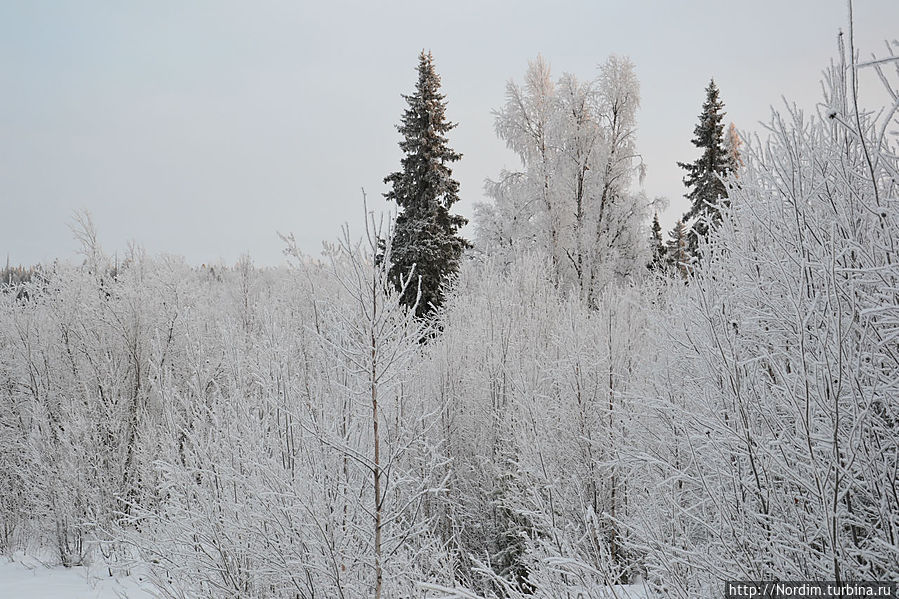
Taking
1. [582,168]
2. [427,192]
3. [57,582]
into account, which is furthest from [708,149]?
[57,582]

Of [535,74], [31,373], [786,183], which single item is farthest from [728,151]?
[31,373]

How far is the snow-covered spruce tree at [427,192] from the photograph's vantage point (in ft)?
63.4

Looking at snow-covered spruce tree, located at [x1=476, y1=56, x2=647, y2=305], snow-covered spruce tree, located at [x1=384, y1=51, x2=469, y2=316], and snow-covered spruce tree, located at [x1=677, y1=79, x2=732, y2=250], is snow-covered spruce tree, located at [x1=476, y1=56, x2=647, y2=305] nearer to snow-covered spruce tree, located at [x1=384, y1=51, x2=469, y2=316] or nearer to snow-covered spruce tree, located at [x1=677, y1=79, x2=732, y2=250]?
snow-covered spruce tree, located at [x1=384, y1=51, x2=469, y2=316]

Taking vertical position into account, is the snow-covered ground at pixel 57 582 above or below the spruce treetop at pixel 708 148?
below

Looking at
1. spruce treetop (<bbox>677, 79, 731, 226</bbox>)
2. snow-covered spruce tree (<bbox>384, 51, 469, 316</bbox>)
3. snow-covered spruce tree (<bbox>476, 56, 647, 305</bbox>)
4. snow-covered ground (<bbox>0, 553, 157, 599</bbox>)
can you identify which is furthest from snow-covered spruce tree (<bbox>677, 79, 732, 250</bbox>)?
snow-covered ground (<bbox>0, 553, 157, 599</bbox>)

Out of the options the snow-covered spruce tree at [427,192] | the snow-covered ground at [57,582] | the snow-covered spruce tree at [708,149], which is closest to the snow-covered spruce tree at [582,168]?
the snow-covered spruce tree at [427,192]

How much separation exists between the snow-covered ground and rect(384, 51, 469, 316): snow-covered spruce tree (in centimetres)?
1200

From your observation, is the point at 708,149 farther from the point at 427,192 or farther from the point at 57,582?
the point at 57,582

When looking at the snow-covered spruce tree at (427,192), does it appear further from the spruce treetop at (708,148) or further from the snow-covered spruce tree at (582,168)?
the spruce treetop at (708,148)

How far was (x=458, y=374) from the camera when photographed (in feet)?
33.6

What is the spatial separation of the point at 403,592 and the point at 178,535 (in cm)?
261

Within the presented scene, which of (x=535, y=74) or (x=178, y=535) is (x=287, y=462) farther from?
(x=535, y=74)

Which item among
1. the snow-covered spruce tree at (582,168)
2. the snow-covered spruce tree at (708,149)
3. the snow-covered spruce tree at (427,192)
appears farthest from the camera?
the snow-covered spruce tree at (708,149)

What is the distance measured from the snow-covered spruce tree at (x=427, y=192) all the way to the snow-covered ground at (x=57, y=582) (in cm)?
1200
